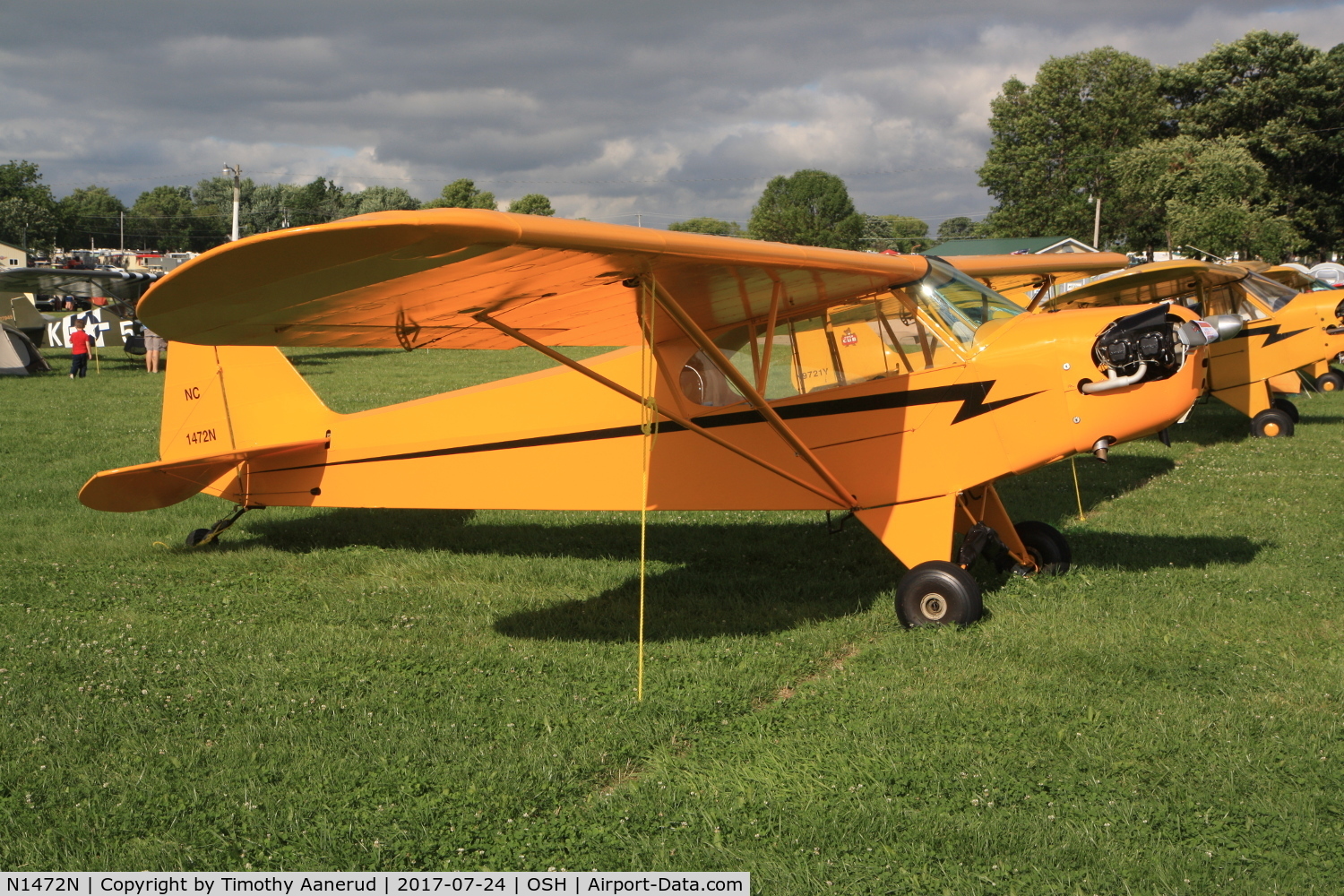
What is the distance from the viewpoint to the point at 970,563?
20.9ft

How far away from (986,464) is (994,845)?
2.84 meters

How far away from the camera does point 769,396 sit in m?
6.41

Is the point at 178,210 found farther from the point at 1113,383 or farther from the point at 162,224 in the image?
the point at 1113,383

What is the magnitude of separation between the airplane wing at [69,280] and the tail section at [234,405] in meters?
20.9

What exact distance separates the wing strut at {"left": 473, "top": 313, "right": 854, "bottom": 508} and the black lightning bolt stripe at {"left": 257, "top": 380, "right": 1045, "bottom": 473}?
237 millimetres

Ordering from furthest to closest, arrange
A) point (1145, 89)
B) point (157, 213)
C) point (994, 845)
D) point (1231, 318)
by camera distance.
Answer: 1. point (157, 213)
2. point (1145, 89)
3. point (1231, 318)
4. point (994, 845)

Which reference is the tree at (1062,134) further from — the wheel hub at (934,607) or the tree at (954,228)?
the tree at (954,228)

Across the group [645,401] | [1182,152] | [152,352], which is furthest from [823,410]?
[1182,152]

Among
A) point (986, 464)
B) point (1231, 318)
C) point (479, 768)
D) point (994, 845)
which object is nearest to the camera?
point (994, 845)

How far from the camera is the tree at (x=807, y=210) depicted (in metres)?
120

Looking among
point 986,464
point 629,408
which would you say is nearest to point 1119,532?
point 986,464

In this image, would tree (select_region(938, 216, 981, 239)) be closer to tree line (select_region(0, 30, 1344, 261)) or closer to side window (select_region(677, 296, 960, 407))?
tree line (select_region(0, 30, 1344, 261))

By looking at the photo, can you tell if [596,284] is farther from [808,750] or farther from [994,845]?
[994,845]
